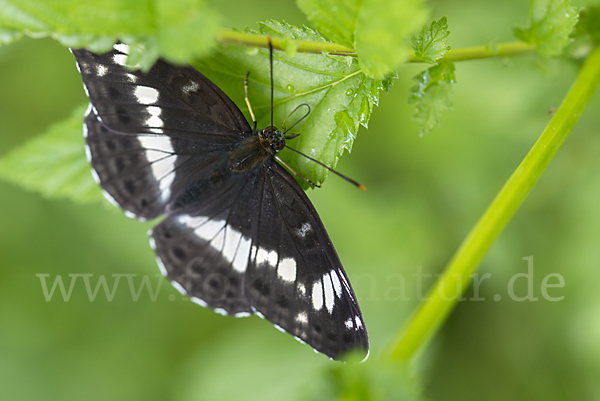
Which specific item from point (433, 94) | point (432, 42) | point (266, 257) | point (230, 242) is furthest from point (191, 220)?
point (432, 42)

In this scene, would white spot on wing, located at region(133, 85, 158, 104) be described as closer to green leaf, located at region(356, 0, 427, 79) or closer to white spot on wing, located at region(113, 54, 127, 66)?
white spot on wing, located at region(113, 54, 127, 66)

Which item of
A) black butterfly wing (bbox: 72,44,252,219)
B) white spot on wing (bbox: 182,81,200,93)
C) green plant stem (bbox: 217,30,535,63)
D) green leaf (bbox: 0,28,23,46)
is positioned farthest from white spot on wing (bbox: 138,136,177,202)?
green plant stem (bbox: 217,30,535,63)

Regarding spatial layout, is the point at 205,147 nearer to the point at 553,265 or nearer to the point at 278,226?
the point at 278,226

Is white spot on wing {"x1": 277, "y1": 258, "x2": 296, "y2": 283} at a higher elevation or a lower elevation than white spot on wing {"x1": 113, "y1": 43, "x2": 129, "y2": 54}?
lower

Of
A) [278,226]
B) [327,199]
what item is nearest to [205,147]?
[278,226]

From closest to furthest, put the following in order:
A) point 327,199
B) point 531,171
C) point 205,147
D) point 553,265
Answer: point 531,171 → point 205,147 → point 553,265 → point 327,199

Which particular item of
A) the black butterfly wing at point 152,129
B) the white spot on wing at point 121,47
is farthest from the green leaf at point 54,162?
the white spot on wing at point 121,47

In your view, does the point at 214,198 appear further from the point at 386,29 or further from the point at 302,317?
the point at 386,29
